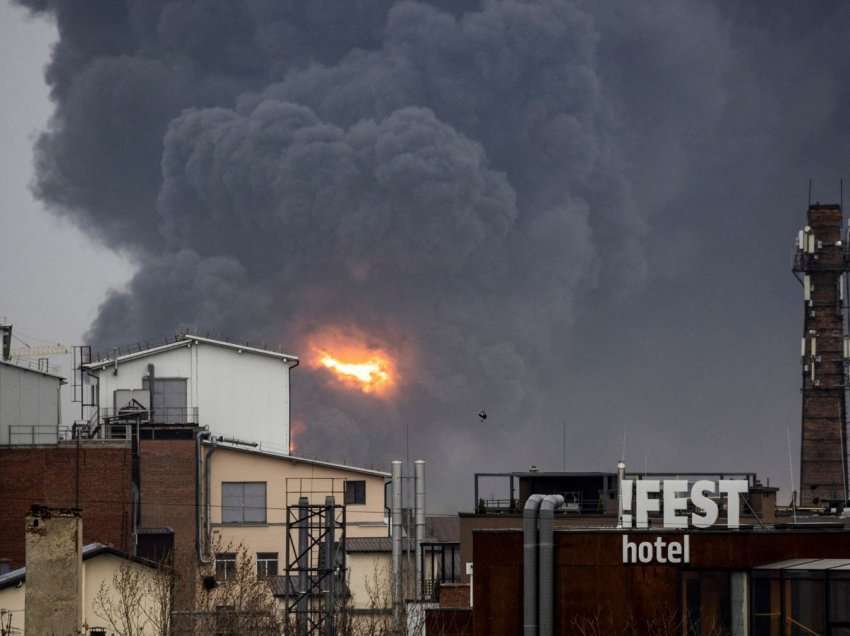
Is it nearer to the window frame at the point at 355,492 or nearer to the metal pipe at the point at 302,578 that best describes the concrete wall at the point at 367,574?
the window frame at the point at 355,492

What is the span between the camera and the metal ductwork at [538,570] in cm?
4912

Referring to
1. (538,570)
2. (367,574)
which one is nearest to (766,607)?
(538,570)

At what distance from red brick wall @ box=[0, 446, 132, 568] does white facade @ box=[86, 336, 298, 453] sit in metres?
12.6

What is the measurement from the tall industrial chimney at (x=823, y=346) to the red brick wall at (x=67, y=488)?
4530cm

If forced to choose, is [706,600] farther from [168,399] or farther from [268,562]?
[168,399]

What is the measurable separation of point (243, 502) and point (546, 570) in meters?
51.4

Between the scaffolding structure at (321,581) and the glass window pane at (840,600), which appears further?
the scaffolding structure at (321,581)

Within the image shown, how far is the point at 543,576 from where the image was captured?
49219 millimetres

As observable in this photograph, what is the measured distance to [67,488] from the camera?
3585 inches

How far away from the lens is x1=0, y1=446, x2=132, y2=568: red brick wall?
296 ft

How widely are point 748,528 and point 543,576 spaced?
5843 millimetres

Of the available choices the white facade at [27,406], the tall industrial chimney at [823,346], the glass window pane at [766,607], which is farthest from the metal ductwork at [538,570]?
the tall industrial chimney at [823,346]

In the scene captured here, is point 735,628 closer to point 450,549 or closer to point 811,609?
point 811,609

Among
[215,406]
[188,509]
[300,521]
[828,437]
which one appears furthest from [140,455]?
[828,437]
